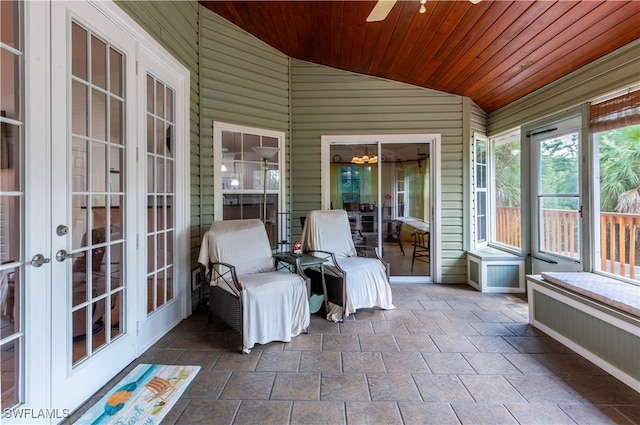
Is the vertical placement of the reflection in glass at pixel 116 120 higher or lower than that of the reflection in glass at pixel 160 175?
higher

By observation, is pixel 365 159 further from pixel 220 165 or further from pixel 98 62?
pixel 98 62

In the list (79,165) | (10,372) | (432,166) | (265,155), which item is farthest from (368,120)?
(10,372)

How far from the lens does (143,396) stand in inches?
74.3

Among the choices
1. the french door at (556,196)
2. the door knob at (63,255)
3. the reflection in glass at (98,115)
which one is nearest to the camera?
the door knob at (63,255)

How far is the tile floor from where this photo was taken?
1.74m

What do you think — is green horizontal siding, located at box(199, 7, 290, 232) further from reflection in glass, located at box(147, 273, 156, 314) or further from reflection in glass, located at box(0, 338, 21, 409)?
reflection in glass, located at box(0, 338, 21, 409)

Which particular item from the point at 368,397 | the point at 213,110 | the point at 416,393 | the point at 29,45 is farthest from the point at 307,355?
the point at 213,110

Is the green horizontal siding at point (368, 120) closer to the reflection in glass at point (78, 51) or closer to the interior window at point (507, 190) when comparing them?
the interior window at point (507, 190)

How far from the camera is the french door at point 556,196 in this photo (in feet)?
10.9

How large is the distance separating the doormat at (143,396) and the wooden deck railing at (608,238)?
3896 mm

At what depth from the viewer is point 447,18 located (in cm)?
282

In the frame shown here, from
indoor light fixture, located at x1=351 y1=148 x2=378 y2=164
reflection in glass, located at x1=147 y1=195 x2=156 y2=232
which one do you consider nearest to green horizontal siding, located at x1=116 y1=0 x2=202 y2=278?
reflection in glass, located at x1=147 y1=195 x2=156 y2=232

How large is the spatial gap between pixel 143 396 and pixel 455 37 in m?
4.06

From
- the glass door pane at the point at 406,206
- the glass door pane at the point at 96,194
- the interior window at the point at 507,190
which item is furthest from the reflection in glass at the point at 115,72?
the interior window at the point at 507,190
